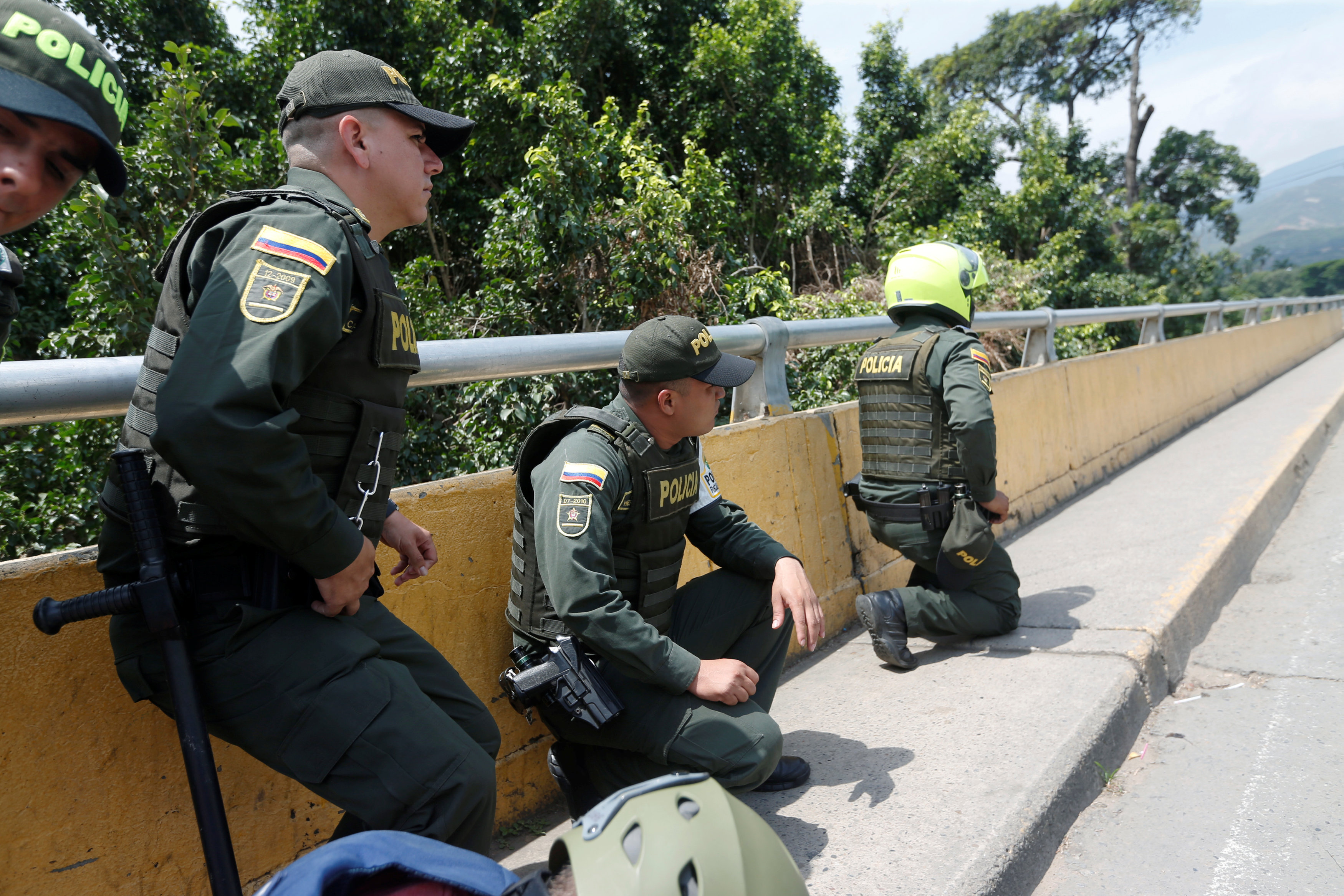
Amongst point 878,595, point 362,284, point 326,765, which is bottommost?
point 878,595

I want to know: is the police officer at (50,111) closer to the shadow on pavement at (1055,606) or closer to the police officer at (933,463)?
the police officer at (933,463)

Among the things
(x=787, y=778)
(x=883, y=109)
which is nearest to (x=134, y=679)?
(x=787, y=778)

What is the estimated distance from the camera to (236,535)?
1586 mm

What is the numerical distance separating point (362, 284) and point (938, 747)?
2.20 metres

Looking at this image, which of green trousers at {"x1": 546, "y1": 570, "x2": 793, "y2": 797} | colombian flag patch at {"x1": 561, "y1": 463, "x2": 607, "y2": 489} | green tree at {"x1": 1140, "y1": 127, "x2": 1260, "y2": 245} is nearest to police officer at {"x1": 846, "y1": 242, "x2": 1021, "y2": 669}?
green trousers at {"x1": 546, "y1": 570, "x2": 793, "y2": 797}

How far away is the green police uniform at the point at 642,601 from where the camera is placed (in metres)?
2.24

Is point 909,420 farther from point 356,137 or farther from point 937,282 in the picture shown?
point 356,137

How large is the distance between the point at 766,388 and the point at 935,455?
767mm

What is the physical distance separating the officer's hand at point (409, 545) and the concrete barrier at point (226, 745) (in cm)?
23

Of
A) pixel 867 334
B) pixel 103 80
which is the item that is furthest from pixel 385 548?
pixel 867 334

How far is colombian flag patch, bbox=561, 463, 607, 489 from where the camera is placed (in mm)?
2299

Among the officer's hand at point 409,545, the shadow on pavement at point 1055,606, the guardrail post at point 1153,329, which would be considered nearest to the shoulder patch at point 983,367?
the shadow on pavement at point 1055,606

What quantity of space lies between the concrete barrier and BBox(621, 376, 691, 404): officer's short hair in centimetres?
46

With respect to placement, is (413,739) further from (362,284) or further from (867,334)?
(867,334)
